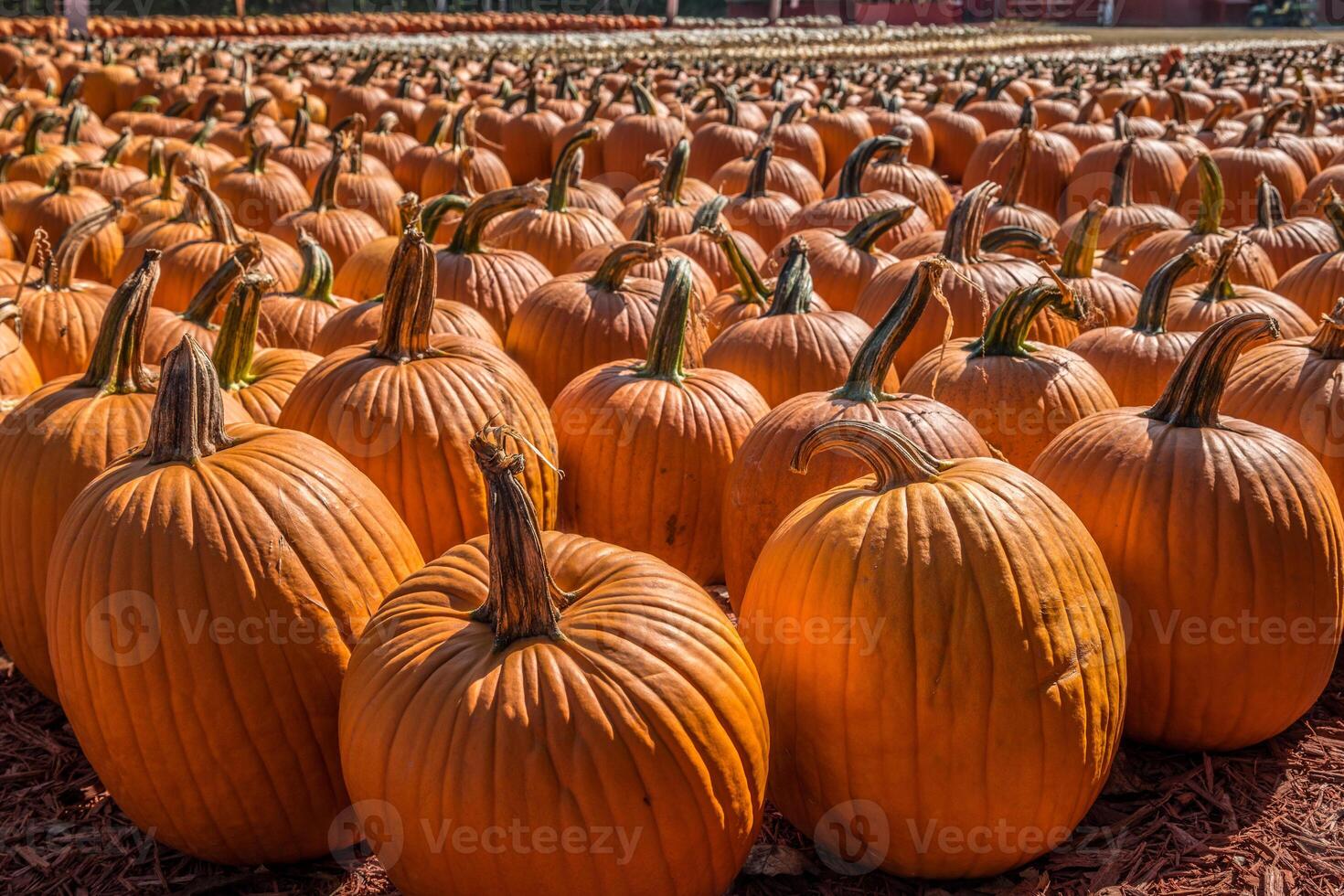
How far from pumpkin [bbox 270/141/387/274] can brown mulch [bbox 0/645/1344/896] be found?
13.3 ft

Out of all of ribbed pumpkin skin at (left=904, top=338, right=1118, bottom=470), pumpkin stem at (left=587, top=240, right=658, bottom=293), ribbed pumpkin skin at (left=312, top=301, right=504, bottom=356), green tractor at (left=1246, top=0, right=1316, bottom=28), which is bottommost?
ribbed pumpkin skin at (left=904, top=338, right=1118, bottom=470)

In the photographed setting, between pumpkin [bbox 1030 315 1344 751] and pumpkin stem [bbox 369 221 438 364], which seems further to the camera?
pumpkin stem [bbox 369 221 438 364]

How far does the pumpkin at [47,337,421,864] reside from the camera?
8.74 feet

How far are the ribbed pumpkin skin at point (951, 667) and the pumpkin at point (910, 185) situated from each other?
18.6 feet

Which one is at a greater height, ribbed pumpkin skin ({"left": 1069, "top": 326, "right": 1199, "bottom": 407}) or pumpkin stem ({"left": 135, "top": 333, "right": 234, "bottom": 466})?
pumpkin stem ({"left": 135, "top": 333, "right": 234, "bottom": 466})

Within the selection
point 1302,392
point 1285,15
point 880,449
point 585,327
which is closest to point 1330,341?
point 1302,392

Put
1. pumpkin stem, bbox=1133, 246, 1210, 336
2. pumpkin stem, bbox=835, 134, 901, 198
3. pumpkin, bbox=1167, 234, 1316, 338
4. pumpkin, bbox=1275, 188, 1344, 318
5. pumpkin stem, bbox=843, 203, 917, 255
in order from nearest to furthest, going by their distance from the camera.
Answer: pumpkin stem, bbox=1133, 246, 1210, 336 < pumpkin, bbox=1167, 234, 1316, 338 < pumpkin, bbox=1275, 188, 1344, 318 < pumpkin stem, bbox=843, 203, 917, 255 < pumpkin stem, bbox=835, 134, 901, 198

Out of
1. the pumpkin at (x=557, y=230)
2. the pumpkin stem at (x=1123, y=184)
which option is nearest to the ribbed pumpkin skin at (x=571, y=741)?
the pumpkin at (x=557, y=230)

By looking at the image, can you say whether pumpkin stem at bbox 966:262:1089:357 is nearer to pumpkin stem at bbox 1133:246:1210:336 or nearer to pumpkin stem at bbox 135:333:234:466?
pumpkin stem at bbox 1133:246:1210:336

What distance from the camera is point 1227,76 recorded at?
1830 cm

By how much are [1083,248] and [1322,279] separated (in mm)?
1162

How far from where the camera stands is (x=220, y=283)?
12.9 ft

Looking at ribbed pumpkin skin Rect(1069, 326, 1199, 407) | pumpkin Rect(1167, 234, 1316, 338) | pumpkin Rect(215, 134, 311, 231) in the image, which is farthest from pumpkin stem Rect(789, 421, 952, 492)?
pumpkin Rect(215, 134, 311, 231)

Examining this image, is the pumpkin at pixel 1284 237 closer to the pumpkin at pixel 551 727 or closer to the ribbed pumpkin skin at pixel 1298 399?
the ribbed pumpkin skin at pixel 1298 399
